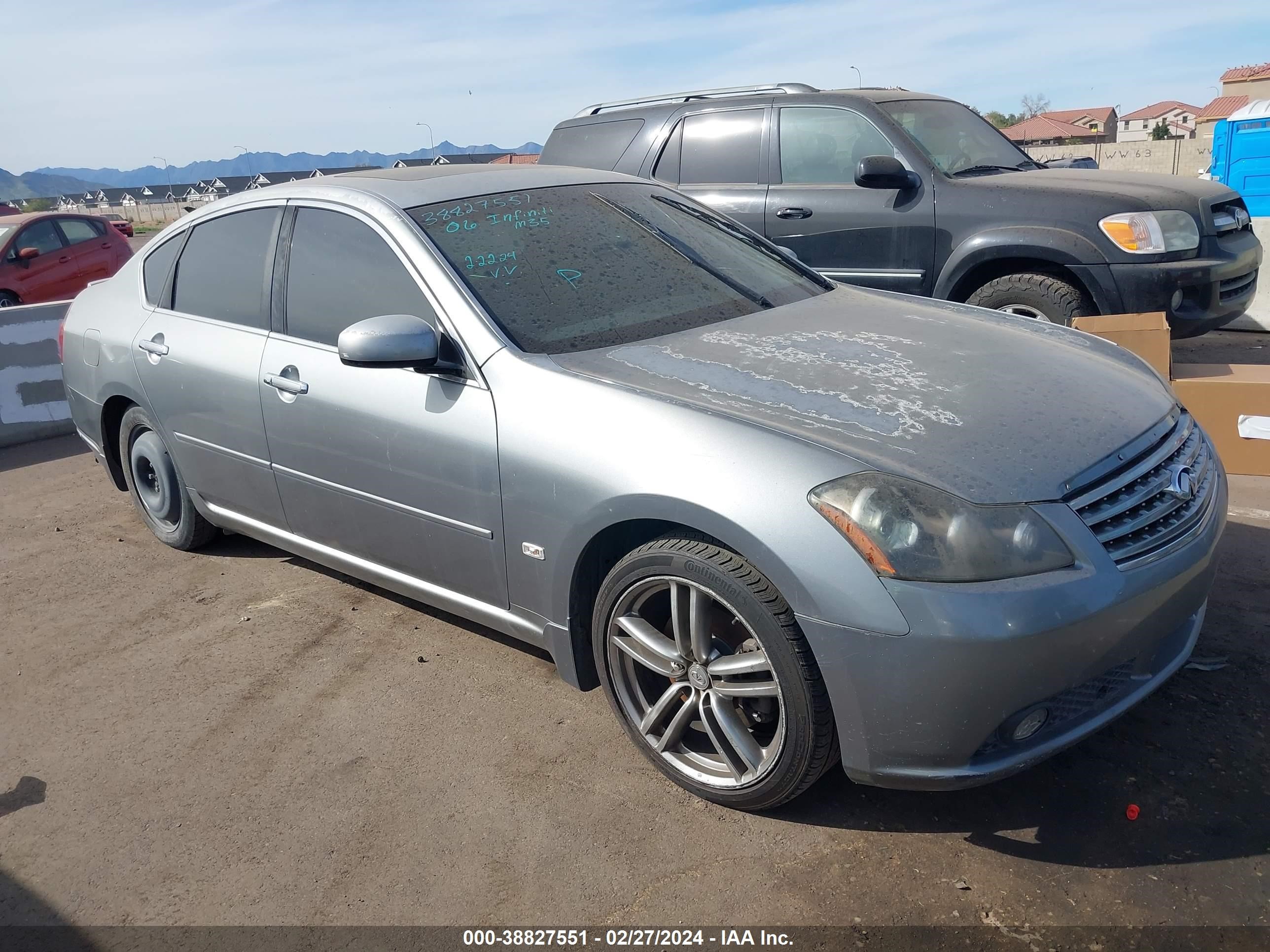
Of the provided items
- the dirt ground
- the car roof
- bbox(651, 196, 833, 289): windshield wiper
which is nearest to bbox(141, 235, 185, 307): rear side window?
the car roof

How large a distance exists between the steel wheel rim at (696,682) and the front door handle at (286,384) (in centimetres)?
150

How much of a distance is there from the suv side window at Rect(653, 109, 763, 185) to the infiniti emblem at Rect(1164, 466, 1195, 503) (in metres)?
4.64

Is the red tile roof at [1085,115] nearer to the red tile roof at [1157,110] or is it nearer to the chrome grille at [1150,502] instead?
the red tile roof at [1157,110]

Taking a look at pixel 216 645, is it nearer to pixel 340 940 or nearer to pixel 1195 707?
pixel 340 940

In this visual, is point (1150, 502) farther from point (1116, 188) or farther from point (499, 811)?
point (1116, 188)

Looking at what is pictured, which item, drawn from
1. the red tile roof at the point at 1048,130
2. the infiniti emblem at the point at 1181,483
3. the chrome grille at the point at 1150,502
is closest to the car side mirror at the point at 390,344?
the chrome grille at the point at 1150,502

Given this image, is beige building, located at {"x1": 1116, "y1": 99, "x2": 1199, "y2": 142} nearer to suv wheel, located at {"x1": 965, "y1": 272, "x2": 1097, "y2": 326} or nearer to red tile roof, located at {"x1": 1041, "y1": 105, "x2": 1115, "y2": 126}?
red tile roof, located at {"x1": 1041, "y1": 105, "x2": 1115, "y2": 126}

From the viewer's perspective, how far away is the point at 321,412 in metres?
3.51

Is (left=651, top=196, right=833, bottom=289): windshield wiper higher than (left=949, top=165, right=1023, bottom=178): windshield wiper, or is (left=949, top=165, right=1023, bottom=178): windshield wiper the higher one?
(left=949, top=165, right=1023, bottom=178): windshield wiper

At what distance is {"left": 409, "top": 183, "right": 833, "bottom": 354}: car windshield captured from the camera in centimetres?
321

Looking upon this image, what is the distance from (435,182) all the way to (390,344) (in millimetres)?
962

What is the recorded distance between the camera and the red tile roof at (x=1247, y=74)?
144 feet

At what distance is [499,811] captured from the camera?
9.36 ft

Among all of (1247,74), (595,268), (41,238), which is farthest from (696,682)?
(1247,74)
